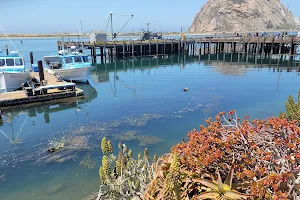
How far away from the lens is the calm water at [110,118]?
35.9 feet

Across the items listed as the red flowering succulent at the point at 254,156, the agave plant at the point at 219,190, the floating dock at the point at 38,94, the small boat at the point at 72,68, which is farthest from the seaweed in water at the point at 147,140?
the small boat at the point at 72,68

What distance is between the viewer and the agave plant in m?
3.26

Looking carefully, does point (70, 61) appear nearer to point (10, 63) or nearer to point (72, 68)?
point (72, 68)

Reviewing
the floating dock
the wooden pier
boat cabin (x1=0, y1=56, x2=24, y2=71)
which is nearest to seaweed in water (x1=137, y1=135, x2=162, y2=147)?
the floating dock

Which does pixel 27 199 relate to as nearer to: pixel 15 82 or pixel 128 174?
pixel 128 174

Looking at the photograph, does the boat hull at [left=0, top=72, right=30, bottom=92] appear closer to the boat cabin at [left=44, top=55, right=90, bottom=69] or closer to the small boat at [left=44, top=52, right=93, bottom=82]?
the small boat at [left=44, top=52, right=93, bottom=82]

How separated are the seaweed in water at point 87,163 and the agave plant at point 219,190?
8939 millimetres

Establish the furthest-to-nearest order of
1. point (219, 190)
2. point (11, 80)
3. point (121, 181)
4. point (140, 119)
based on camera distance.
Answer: point (11, 80) < point (140, 119) < point (121, 181) < point (219, 190)

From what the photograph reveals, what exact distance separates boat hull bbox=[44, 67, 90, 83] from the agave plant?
27302 millimetres

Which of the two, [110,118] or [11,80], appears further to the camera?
[11,80]

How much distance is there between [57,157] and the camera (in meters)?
12.6

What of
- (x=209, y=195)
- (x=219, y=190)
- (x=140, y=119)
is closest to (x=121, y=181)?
(x=209, y=195)

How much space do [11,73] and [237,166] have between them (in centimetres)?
2466

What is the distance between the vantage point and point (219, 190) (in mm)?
3367
